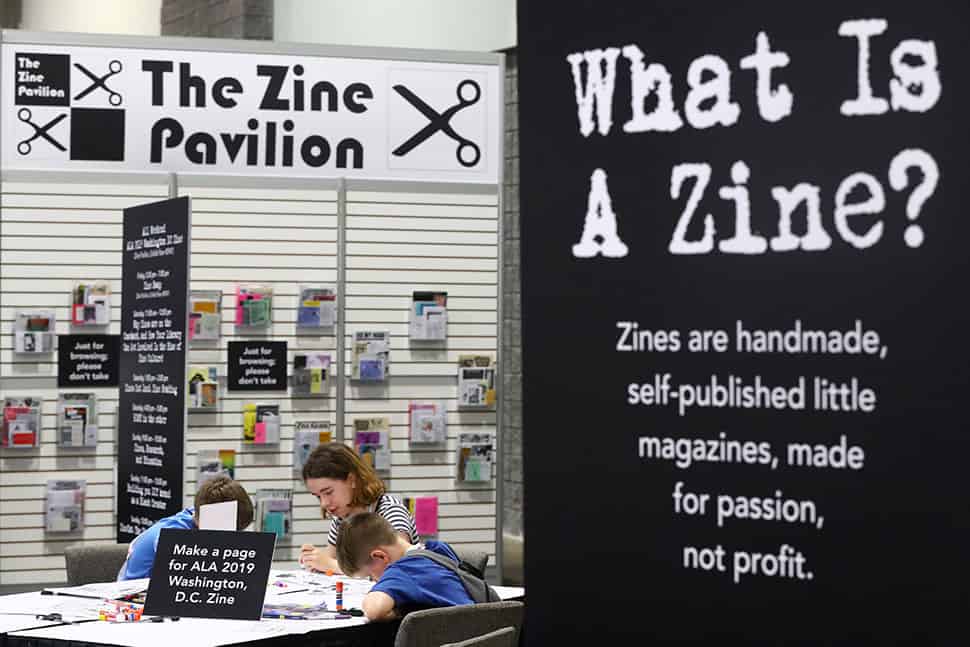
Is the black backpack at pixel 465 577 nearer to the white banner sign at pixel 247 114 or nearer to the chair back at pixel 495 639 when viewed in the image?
the chair back at pixel 495 639

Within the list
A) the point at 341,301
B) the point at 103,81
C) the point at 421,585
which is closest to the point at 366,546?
the point at 421,585

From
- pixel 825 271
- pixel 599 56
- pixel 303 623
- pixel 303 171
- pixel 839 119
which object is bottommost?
pixel 303 623

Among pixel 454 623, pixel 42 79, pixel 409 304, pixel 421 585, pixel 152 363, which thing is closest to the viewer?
pixel 454 623

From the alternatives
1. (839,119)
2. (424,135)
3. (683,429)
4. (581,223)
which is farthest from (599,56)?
(424,135)

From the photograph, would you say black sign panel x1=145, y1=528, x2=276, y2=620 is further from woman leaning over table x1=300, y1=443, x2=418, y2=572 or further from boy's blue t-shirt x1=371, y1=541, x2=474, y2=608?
woman leaning over table x1=300, y1=443, x2=418, y2=572

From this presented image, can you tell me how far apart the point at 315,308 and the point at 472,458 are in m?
1.22

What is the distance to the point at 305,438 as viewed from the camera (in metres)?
7.37

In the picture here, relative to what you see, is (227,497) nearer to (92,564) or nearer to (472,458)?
(92,564)

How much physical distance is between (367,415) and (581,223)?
5.77 m

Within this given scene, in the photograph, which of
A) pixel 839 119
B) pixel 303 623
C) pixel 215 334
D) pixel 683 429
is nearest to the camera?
pixel 839 119

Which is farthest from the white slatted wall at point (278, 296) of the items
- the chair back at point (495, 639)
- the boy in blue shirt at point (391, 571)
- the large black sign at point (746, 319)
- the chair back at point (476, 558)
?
the large black sign at point (746, 319)

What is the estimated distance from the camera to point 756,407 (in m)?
1.67

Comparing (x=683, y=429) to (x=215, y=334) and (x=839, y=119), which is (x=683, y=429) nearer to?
(x=839, y=119)

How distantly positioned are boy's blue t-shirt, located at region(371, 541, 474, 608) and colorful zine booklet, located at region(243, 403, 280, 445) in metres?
3.00
